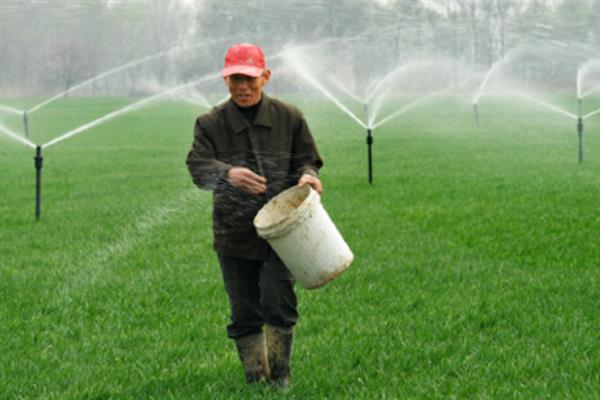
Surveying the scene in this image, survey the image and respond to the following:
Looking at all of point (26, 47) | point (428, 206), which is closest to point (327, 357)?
point (428, 206)

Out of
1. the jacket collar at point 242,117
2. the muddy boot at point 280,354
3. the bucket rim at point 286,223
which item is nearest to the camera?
the bucket rim at point 286,223

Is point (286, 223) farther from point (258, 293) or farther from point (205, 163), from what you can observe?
point (258, 293)

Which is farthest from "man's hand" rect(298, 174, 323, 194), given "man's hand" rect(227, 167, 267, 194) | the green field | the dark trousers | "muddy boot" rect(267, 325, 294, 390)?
the green field

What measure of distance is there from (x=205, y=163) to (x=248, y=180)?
1.01 ft

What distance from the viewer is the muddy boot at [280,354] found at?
12.5ft

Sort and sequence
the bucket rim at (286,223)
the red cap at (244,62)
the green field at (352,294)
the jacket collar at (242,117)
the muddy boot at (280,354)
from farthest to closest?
the green field at (352,294)
the muddy boot at (280,354)
the jacket collar at (242,117)
the red cap at (244,62)
the bucket rim at (286,223)

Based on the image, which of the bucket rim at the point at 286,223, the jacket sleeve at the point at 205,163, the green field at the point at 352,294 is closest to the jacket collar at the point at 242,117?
the jacket sleeve at the point at 205,163

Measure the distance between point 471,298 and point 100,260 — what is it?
10.2 ft

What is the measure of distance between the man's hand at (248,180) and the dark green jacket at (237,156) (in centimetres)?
18

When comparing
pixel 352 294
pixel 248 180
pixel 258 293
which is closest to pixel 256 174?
pixel 248 180

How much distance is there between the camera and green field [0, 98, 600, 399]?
13.0 feet

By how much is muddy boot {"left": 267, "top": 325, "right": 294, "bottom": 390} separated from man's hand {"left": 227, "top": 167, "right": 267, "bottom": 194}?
0.75m

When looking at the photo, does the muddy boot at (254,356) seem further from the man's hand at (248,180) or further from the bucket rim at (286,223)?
the man's hand at (248,180)

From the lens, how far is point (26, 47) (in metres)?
44.4
